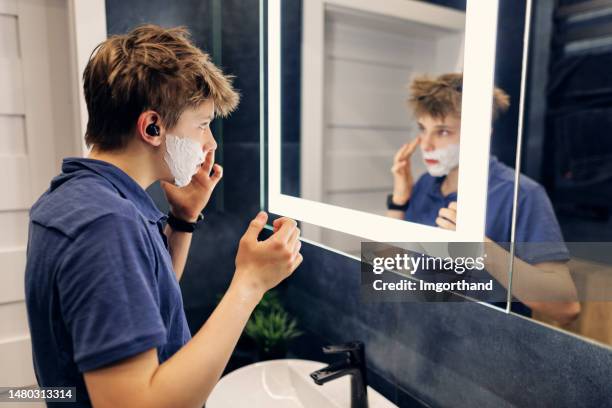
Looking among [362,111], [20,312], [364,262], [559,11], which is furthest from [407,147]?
[20,312]

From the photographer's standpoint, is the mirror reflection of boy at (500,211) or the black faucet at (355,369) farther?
the black faucet at (355,369)

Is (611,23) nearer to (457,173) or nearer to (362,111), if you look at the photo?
(457,173)

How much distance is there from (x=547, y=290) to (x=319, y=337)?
28.6 inches

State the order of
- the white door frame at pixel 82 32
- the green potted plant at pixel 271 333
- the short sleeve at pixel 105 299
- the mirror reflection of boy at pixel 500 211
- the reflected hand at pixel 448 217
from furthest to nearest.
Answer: the green potted plant at pixel 271 333, the white door frame at pixel 82 32, the reflected hand at pixel 448 217, the mirror reflection of boy at pixel 500 211, the short sleeve at pixel 105 299

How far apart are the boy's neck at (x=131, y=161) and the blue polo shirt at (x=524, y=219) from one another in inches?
23.0

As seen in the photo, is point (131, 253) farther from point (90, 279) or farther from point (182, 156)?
point (182, 156)

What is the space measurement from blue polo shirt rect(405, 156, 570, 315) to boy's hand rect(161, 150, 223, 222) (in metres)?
0.54

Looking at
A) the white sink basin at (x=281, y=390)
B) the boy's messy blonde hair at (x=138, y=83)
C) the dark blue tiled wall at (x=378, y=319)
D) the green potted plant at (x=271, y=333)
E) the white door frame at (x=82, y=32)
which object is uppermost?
the white door frame at (x=82, y=32)

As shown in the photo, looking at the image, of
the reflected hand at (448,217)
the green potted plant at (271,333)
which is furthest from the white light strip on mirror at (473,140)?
the green potted plant at (271,333)

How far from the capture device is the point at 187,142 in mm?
696

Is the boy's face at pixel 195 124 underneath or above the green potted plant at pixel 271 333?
above

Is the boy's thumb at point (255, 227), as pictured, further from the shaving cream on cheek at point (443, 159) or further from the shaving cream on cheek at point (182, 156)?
the shaving cream on cheek at point (443, 159)

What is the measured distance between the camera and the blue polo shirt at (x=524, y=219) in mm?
731

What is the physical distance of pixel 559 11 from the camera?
2.57 ft
